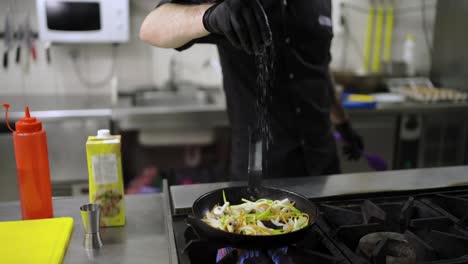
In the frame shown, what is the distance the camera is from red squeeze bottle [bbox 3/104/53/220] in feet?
2.73

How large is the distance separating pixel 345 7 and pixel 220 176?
1.47m

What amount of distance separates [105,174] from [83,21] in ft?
6.11

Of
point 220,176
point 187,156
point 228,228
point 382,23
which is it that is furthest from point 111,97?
point 228,228

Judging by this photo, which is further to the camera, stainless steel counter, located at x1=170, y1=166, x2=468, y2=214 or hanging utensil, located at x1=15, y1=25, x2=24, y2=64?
hanging utensil, located at x1=15, y1=25, x2=24, y2=64

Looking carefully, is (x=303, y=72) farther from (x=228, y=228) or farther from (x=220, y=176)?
(x=220, y=176)

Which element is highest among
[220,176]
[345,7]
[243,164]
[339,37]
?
[345,7]

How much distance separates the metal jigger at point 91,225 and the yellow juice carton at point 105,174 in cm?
5

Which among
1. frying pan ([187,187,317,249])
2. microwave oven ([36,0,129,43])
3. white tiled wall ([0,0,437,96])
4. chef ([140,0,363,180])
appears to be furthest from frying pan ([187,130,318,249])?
white tiled wall ([0,0,437,96])

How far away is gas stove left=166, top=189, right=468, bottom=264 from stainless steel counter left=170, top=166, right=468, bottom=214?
0.04 metres

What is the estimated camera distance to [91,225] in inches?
31.1

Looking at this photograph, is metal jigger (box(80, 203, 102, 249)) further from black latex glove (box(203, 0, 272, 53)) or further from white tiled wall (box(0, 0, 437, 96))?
white tiled wall (box(0, 0, 437, 96))

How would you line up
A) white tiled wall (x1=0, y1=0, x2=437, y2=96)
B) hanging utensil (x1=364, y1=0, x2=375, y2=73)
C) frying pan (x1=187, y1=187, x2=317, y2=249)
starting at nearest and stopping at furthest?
frying pan (x1=187, y1=187, x2=317, y2=249) → white tiled wall (x1=0, y1=0, x2=437, y2=96) → hanging utensil (x1=364, y1=0, x2=375, y2=73)

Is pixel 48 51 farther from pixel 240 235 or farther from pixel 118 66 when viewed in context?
pixel 240 235

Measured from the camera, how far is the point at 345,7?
3006 millimetres
